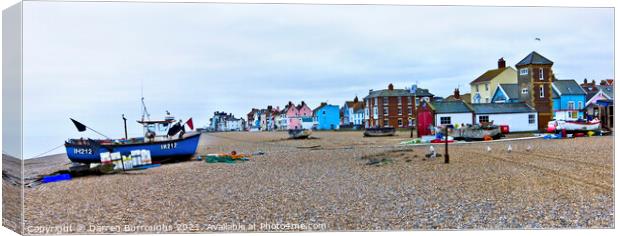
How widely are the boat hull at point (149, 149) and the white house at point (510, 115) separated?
16.0 feet

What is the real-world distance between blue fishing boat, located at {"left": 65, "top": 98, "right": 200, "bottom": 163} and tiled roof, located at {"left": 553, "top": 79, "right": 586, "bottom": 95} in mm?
6029

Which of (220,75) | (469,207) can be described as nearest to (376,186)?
(469,207)

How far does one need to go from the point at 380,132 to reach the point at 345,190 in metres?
1.64

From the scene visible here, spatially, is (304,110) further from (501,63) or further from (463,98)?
(501,63)

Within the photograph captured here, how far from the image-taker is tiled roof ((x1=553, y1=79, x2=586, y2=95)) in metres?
9.51

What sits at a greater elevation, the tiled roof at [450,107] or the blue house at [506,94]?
the blue house at [506,94]

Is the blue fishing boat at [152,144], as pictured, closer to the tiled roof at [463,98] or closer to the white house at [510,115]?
the tiled roof at [463,98]

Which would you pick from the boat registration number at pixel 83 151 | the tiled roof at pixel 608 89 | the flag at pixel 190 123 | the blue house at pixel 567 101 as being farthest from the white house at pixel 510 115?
the boat registration number at pixel 83 151

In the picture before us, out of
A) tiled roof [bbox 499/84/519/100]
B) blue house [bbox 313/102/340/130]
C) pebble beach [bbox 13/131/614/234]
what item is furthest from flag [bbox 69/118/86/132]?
tiled roof [bbox 499/84/519/100]

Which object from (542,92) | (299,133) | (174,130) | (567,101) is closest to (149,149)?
(174,130)

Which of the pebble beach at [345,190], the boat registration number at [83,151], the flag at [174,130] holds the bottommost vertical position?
the pebble beach at [345,190]

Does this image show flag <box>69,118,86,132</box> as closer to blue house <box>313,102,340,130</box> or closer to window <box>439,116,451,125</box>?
blue house <box>313,102,340,130</box>

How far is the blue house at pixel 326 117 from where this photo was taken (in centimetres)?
959

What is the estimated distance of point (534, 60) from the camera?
9344 mm
